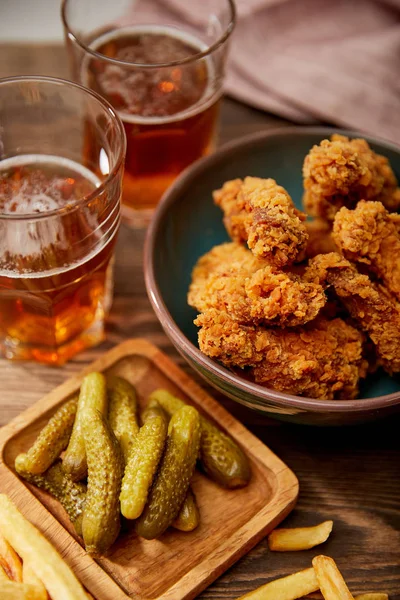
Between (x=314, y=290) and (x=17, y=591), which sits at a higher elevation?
(x=314, y=290)

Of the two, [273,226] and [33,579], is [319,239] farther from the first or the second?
[33,579]

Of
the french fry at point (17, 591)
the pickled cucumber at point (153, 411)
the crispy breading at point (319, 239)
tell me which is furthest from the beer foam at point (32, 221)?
the french fry at point (17, 591)

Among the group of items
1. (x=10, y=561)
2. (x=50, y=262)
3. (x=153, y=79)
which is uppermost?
(x=153, y=79)

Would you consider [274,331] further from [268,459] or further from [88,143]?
[88,143]

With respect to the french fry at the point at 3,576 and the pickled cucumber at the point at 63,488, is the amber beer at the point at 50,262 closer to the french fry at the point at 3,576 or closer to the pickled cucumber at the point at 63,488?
the pickled cucumber at the point at 63,488

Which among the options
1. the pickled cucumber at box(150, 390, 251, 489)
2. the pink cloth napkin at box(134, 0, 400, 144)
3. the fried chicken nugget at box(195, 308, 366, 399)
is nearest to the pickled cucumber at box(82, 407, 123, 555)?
the pickled cucumber at box(150, 390, 251, 489)

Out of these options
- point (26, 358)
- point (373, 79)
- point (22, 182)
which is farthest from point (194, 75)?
point (26, 358)

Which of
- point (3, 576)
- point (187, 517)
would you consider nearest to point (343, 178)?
point (187, 517)
